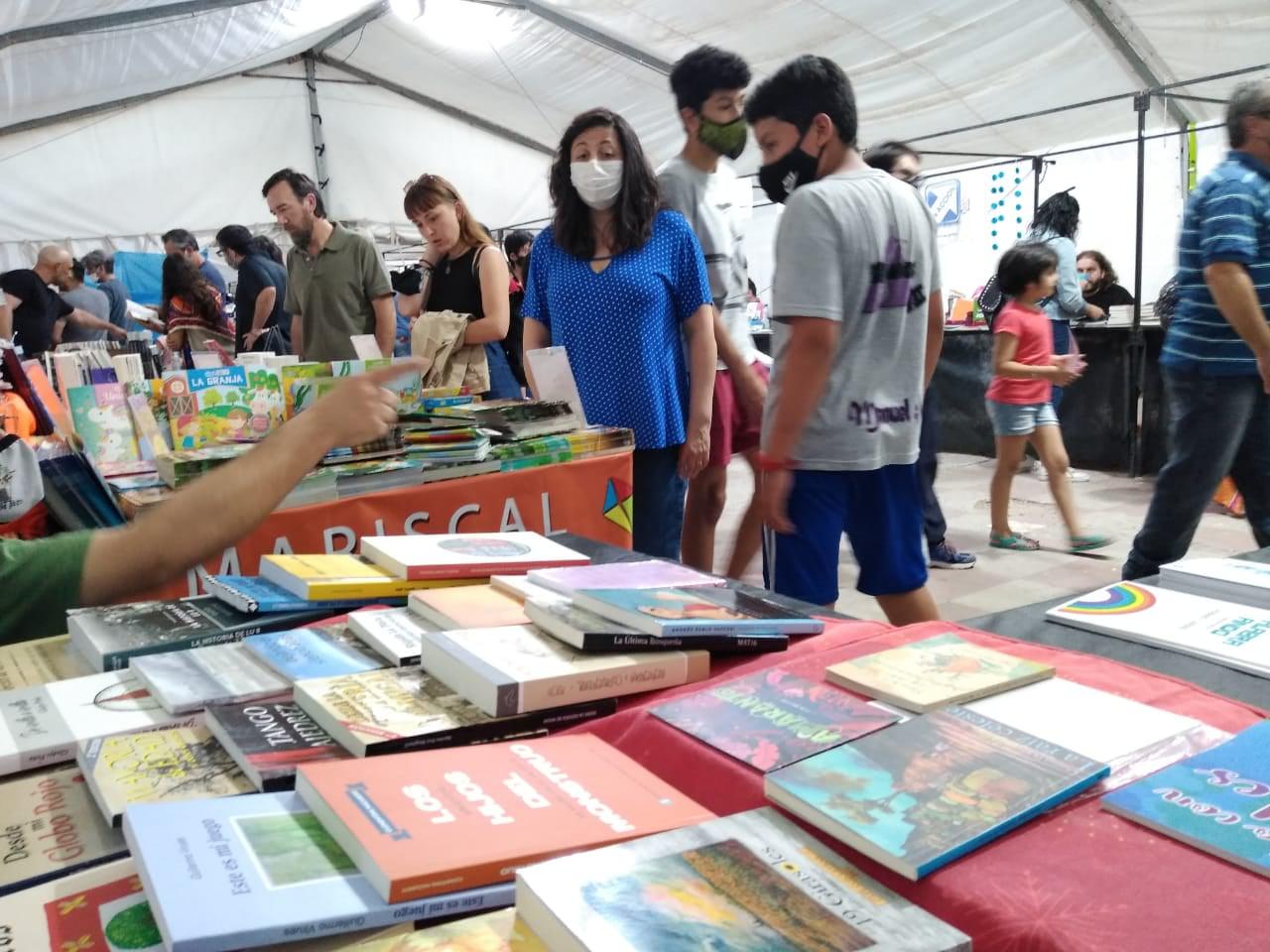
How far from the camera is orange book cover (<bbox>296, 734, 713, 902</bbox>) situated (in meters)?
0.60

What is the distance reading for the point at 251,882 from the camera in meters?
0.58

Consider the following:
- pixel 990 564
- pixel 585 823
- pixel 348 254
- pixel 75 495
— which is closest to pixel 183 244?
pixel 348 254

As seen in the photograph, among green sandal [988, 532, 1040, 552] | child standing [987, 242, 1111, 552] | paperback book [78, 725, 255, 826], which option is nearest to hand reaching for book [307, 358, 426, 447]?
paperback book [78, 725, 255, 826]

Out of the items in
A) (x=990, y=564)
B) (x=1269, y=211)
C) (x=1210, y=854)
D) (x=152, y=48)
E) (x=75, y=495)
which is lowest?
(x=990, y=564)

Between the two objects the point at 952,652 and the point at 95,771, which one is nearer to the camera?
the point at 95,771

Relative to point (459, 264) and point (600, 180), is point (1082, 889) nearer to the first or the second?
point (600, 180)

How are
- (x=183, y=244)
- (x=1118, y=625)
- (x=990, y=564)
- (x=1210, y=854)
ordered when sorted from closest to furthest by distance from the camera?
(x=1210, y=854) < (x=1118, y=625) < (x=990, y=564) < (x=183, y=244)

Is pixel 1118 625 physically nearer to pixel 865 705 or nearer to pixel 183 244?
pixel 865 705

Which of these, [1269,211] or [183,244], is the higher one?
[183,244]

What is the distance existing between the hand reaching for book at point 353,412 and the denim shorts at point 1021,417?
286 cm

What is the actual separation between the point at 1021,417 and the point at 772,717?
9.58 ft

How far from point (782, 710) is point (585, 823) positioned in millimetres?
238

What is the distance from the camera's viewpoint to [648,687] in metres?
0.92

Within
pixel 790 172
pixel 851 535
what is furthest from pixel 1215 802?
pixel 790 172
